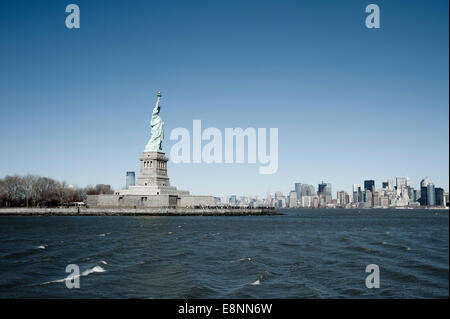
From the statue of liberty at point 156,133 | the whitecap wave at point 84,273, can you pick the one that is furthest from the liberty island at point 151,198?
the whitecap wave at point 84,273

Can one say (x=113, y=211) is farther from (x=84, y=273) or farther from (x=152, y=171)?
(x=84, y=273)

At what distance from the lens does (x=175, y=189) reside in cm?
10669

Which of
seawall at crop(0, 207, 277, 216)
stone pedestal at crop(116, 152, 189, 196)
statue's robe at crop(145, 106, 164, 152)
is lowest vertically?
seawall at crop(0, 207, 277, 216)

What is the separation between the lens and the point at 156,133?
346ft

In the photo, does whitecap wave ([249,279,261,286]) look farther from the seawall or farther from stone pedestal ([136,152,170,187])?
stone pedestal ([136,152,170,187])

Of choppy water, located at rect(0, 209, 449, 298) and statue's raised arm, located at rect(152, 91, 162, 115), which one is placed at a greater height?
statue's raised arm, located at rect(152, 91, 162, 115)

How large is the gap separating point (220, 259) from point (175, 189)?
76.8 m

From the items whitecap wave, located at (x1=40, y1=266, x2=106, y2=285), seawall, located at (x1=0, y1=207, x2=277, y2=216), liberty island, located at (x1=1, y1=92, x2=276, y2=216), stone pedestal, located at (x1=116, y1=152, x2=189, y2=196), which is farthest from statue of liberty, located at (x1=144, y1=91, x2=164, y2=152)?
whitecap wave, located at (x1=40, y1=266, x2=106, y2=285)

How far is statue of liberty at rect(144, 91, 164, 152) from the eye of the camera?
339ft

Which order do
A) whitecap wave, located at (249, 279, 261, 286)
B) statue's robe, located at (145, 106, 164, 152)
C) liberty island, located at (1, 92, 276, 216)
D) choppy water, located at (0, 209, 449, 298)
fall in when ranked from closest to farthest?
choppy water, located at (0, 209, 449, 298)
whitecap wave, located at (249, 279, 261, 286)
liberty island, located at (1, 92, 276, 216)
statue's robe, located at (145, 106, 164, 152)

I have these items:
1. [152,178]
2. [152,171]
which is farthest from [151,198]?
[152,171]

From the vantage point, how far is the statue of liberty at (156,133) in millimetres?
103450
